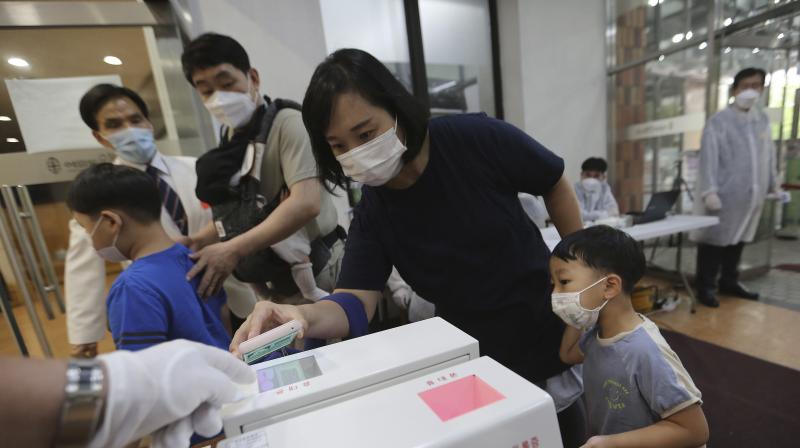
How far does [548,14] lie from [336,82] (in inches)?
147

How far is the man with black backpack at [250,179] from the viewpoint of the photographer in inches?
41.4

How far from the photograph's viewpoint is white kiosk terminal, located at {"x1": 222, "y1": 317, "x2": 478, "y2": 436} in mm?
467

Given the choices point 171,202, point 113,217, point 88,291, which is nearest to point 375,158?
point 113,217

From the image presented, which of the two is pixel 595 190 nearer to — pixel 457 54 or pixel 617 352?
pixel 457 54

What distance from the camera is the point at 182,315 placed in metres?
0.99

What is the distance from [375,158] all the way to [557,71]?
3.63 metres

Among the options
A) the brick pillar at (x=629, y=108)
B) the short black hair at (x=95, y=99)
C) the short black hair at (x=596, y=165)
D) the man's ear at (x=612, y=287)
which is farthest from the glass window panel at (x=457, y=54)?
the man's ear at (x=612, y=287)

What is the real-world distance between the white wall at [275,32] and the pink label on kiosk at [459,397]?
2.60m

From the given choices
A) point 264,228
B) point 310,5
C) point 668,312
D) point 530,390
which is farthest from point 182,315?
point 668,312

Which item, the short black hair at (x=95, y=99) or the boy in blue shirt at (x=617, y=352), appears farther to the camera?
the short black hair at (x=95, y=99)

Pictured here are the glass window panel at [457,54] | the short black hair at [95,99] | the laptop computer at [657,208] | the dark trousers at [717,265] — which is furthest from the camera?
the glass window panel at [457,54]

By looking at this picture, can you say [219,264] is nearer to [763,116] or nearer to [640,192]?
[763,116]

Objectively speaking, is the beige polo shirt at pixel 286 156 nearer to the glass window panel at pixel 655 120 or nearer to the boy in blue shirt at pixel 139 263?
the boy in blue shirt at pixel 139 263

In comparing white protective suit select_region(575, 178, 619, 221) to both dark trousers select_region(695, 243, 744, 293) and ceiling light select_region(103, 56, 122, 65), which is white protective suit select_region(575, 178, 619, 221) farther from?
ceiling light select_region(103, 56, 122, 65)
